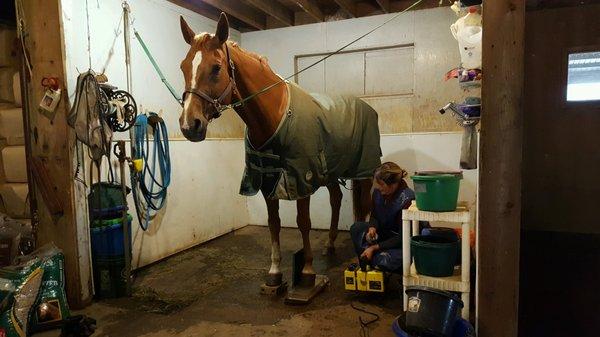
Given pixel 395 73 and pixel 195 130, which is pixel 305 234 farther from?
pixel 395 73

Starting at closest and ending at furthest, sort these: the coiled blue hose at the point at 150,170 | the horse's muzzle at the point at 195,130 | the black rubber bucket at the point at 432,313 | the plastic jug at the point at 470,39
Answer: the black rubber bucket at the point at 432,313, the plastic jug at the point at 470,39, the horse's muzzle at the point at 195,130, the coiled blue hose at the point at 150,170

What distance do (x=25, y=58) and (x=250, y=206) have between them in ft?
10.1

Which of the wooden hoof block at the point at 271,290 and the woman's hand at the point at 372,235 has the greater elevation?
the woman's hand at the point at 372,235

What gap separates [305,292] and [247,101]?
1.43 metres

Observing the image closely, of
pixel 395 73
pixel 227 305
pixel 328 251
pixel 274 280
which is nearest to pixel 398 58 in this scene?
pixel 395 73

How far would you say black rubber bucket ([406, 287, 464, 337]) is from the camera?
1.73 meters

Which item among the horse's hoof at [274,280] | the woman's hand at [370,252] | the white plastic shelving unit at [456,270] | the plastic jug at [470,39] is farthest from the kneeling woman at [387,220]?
the plastic jug at [470,39]

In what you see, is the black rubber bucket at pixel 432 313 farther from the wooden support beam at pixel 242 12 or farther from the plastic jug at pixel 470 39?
the wooden support beam at pixel 242 12

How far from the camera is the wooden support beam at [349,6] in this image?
164 inches

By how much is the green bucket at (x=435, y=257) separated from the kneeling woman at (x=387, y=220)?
37cm

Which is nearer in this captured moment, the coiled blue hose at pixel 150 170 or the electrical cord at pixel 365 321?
the electrical cord at pixel 365 321

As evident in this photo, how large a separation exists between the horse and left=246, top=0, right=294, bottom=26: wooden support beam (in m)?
1.68

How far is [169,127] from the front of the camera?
152 inches

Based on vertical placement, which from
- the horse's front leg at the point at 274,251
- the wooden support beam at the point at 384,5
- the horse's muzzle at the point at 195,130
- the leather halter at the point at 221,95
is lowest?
the horse's front leg at the point at 274,251
